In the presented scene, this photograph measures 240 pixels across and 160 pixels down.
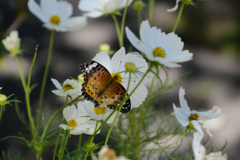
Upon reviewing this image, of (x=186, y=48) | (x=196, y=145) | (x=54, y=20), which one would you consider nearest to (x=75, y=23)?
(x=54, y=20)

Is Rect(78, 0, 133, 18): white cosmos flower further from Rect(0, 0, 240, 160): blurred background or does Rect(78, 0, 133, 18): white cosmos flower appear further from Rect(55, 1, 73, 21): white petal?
Rect(0, 0, 240, 160): blurred background

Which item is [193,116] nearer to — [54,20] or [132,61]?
[132,61]

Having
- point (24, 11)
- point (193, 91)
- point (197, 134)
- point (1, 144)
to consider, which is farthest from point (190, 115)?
point (24, 11)

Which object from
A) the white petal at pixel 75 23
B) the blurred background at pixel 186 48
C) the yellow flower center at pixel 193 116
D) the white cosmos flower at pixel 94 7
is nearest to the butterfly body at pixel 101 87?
the yellow flower center at pixel 193 116

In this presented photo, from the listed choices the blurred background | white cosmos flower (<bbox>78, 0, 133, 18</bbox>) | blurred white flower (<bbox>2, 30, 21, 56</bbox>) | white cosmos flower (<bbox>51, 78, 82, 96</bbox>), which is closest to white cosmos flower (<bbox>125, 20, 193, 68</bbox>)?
white cosmos flower (<bbox>51, 78, 82, 96</bbox>)

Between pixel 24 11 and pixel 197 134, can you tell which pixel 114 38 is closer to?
pixel 24 11

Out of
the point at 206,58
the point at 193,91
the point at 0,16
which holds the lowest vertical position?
the point at 193,91
